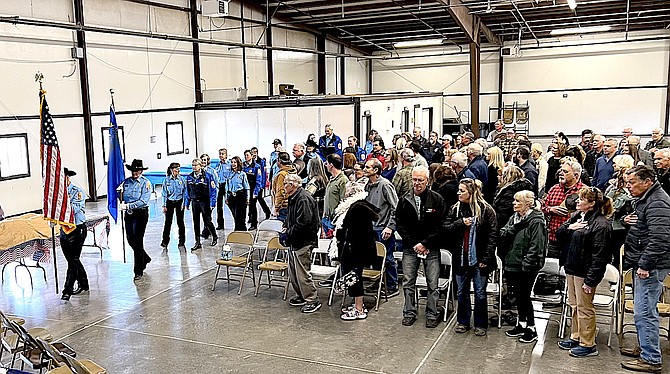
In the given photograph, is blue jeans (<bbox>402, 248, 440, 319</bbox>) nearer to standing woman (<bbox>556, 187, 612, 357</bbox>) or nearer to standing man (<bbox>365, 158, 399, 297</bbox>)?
standing man (<bbox>365, 158, 399, 297</bbox>)

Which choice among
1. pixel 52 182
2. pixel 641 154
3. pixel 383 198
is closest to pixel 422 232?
pixel 383 198

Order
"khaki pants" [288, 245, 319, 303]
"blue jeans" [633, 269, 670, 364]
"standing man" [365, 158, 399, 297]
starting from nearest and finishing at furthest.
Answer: "blue jeans" [633, 269, 670, 364] → "standing man" [365, 158, 399, 297] → "khaki pants" [288, 245, 319, 303]

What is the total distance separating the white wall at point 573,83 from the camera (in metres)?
22.0

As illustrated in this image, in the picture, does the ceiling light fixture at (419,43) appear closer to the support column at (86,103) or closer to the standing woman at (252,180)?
the support column at (86,103)

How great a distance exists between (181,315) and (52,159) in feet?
8.04

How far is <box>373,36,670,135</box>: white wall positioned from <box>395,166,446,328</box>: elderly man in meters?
20.0

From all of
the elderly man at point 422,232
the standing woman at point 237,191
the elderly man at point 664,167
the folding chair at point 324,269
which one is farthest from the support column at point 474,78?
the elderly man at point 422,232

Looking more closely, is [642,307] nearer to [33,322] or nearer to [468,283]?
[468,283]

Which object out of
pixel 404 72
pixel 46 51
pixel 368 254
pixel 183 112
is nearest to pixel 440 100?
pixel 404 72

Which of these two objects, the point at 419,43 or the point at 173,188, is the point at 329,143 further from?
the point at 419,43

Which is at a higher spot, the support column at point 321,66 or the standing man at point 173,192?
the support column at point 321,66

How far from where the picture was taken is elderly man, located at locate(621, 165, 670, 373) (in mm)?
4234

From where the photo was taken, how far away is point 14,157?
12125mm

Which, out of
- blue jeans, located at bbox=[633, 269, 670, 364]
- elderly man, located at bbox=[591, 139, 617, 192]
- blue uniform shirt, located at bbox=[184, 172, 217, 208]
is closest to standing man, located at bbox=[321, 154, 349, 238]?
blue uniform shirt, located at bbox=[184, 172, 217, 208]
